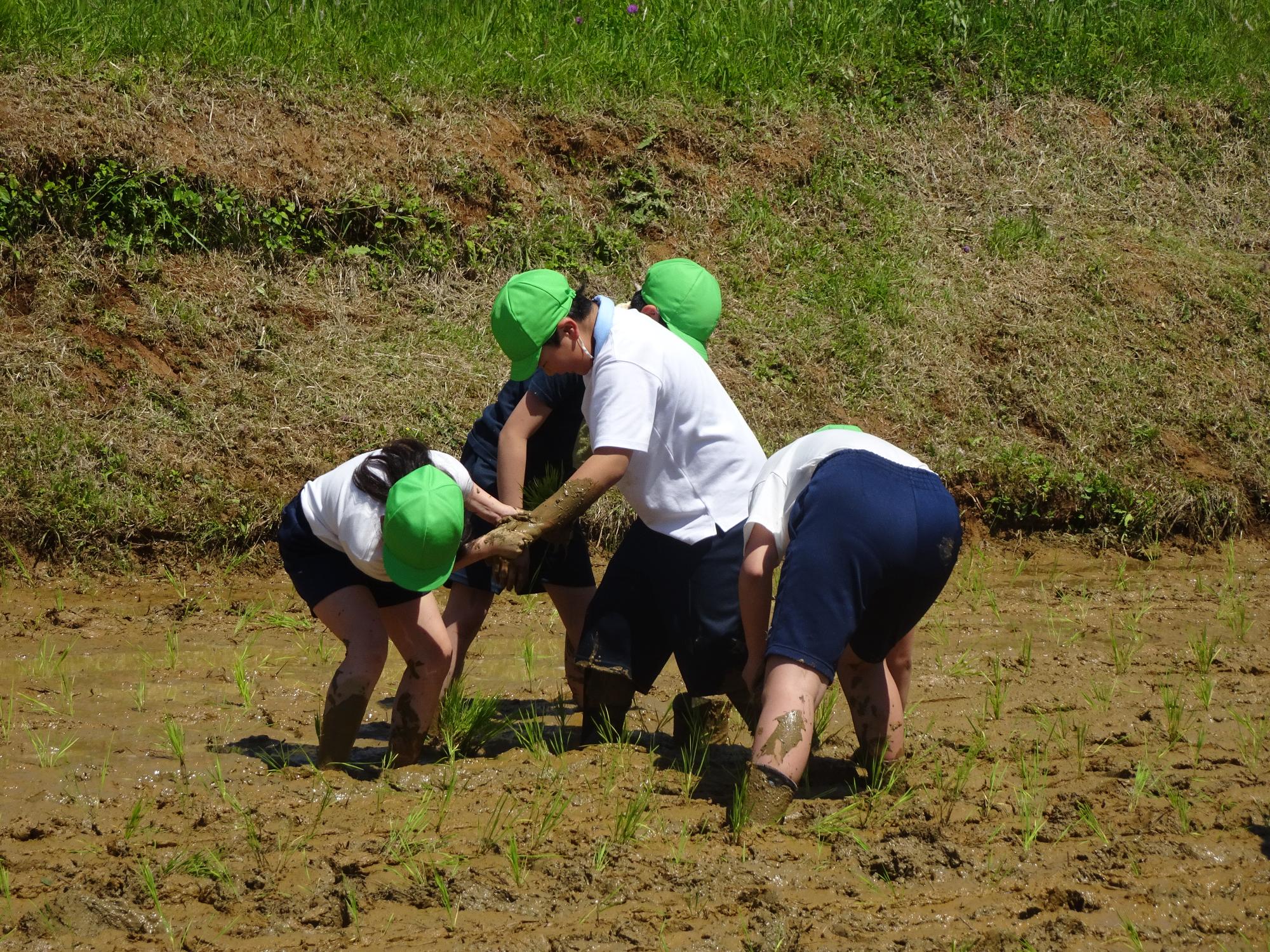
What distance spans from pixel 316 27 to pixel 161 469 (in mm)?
3517

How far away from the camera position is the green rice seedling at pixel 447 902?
9.63 ft

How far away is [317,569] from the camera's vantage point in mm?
3916

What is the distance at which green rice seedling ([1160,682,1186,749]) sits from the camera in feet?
13.1

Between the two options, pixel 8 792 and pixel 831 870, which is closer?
pixel 831 870

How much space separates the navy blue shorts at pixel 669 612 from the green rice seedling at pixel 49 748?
60.5 inches

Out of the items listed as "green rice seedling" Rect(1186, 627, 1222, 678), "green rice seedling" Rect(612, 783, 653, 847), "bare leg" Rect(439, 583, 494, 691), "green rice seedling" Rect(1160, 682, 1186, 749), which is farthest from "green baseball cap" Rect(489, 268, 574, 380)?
"green rice seedling" Rect(1186, 627, 1222, 678)

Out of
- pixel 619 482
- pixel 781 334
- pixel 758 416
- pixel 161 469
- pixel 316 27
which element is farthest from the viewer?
pixel 316 27

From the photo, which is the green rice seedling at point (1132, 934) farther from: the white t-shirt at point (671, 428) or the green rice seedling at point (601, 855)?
the white t-shirt at point (671, 428)

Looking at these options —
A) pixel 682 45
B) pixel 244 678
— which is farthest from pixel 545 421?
pixel 682 45

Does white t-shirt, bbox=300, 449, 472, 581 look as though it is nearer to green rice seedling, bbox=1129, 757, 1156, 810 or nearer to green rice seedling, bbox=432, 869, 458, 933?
→ green rice seedling, bbox=432, 869, 458, 933

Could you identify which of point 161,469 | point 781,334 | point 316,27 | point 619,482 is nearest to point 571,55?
point 316,27

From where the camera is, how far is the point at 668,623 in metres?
4.03

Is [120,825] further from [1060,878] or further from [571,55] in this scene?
[571,55]

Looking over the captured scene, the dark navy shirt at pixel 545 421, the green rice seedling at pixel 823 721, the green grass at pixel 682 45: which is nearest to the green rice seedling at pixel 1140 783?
the green rice seedling at pixel 823 721
